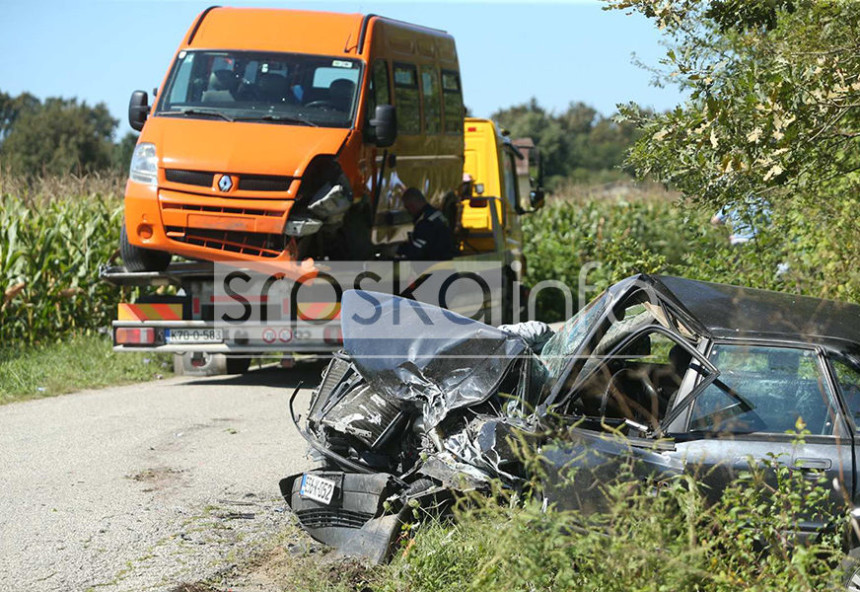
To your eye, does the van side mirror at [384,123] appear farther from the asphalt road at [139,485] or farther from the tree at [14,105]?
the tree at [14,105]

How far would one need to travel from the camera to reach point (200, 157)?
10305 mm

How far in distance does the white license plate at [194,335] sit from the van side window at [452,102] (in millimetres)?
4442

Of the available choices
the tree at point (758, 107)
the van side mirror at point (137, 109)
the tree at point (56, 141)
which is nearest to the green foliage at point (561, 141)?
the tree at point (56, 141)

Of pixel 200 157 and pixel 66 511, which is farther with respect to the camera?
pixel 200 157

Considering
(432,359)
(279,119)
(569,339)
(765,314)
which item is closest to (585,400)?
(569,339)

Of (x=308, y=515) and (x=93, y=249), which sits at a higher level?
(x=93, y=249)

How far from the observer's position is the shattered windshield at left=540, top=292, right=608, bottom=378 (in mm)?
5527

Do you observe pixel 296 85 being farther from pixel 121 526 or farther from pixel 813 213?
pixel 121 526

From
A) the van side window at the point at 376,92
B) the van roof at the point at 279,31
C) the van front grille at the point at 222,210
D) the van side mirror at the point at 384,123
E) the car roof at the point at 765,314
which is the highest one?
the van roof at the point at 279,31

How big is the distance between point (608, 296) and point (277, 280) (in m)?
5.49

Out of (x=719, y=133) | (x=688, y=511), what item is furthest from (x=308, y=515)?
(x=719, y=133)

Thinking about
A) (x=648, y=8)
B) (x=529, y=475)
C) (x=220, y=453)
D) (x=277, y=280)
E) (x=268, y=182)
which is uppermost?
(x=648, y=8)

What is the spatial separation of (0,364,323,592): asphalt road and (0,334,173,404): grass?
1.49ft

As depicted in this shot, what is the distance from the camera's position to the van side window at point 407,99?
12078 millimetres
